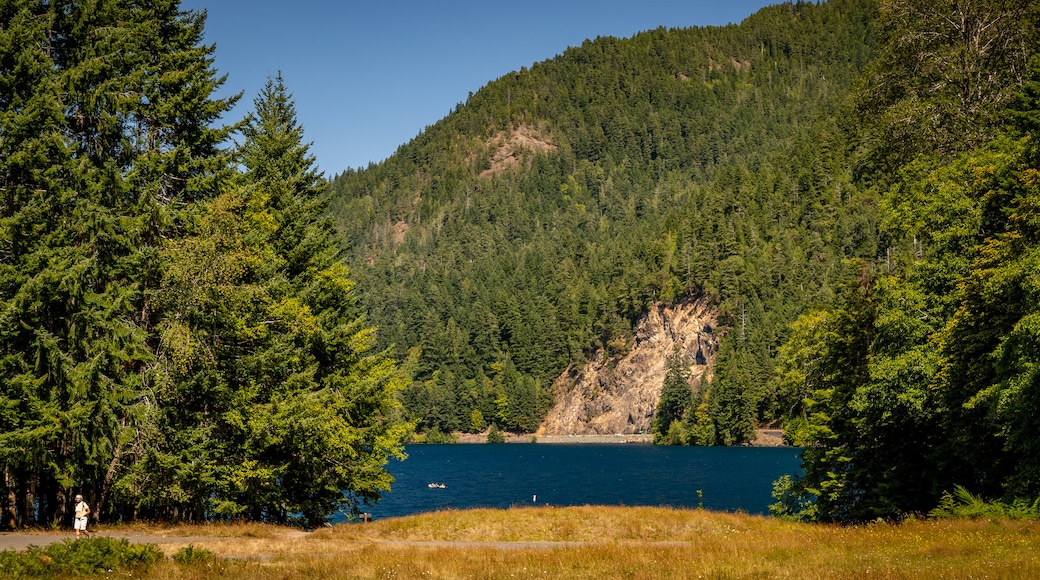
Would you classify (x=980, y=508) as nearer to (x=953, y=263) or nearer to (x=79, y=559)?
(x=953, y=263)

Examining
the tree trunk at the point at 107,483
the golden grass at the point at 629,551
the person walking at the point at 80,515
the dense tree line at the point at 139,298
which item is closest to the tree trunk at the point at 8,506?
the dense tree line at the point at 139,298

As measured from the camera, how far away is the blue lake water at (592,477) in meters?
65.4

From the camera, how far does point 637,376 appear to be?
570 feet

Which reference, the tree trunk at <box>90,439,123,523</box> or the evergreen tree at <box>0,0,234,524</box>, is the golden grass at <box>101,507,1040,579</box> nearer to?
the tree trunk at <box>90,439,123,523</box>

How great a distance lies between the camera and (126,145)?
84.6 feet

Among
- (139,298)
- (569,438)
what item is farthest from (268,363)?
(569,438)

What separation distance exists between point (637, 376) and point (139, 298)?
154401 mm

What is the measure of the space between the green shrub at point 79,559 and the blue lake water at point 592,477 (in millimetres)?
29450

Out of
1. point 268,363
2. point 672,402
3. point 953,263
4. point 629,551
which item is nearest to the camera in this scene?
point 629,551

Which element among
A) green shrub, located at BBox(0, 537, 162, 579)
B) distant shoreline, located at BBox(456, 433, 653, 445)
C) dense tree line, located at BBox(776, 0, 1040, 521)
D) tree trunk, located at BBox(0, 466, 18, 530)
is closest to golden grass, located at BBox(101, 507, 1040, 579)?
green shrub, located at BBox(0, 537, 162, 579)

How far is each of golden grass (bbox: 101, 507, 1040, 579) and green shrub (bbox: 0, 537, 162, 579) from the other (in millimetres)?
695

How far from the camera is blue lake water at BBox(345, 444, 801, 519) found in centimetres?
6544

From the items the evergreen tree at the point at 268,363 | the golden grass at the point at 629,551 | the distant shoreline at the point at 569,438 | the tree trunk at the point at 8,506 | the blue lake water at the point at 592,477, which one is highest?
the evergreen tree at the point at 268,363

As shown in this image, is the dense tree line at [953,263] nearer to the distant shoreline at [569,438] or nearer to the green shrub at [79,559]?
the green shrub at [79,559]
